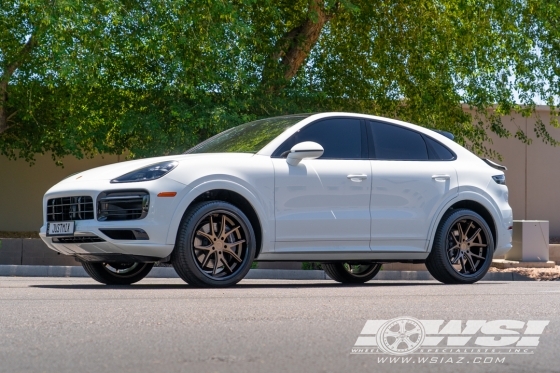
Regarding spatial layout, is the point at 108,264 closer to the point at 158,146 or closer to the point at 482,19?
the point at 158,146

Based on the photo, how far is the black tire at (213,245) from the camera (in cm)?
861

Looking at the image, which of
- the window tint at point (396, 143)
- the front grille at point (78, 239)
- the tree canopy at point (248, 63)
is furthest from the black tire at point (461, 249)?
the tree canopy at point (248, 63)

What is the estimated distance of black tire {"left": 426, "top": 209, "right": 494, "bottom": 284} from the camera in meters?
10.1

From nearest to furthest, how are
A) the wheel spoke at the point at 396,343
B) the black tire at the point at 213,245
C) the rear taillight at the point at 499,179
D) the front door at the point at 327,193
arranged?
the wheel spoke at the point at 396,343 < the black tire at the point at 213,245 < the front door at the point at 327,193 < the rear taillight at the point at 499,179

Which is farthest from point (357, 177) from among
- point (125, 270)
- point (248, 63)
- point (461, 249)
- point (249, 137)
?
point (248, 63)

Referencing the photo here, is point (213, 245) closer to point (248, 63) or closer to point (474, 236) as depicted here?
point (474, 236)

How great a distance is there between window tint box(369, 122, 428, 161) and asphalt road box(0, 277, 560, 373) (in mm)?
1672

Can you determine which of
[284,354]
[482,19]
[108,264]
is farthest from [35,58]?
[284,354]

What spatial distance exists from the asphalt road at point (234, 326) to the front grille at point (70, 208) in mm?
665

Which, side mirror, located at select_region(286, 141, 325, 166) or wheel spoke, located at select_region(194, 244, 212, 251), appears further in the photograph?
side mirror, located at select_region(286, 141, 325, 166)

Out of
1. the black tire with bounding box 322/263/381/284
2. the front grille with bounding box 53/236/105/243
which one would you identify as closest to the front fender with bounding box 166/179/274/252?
the front grille with bounding box 53/236/105/243

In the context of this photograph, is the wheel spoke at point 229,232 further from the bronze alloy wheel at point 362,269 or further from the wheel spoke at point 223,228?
the bronze alloy wheel at point 362,269

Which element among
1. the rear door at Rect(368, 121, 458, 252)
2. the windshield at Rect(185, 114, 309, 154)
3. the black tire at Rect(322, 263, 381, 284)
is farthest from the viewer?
the black tire at Rect(322, 263, 381, 284)

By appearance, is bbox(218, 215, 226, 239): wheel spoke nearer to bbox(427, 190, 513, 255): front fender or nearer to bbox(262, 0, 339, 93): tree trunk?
bbox(427, 190, 513, 255): front fender
